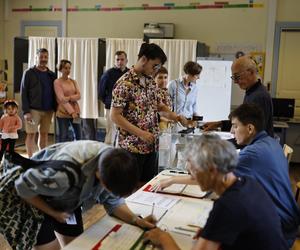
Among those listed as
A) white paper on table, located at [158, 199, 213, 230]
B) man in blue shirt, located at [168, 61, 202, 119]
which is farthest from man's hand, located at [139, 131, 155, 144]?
man in blue shirt, located at [168, 61, 202, 119]

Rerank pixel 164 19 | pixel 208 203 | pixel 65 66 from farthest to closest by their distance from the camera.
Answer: pixel 164 19 < pixel 65 66 < pixel 208 203

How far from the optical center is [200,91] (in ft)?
17.8

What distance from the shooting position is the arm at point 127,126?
226 centimetres

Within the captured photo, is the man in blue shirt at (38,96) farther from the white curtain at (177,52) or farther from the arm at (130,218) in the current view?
the arm at (130,218)

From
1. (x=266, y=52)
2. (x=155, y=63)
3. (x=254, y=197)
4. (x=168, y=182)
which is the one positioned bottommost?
(x=168, y=182)

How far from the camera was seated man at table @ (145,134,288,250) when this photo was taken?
105 centimetres

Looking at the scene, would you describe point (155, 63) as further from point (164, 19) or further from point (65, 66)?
point (164, 19)

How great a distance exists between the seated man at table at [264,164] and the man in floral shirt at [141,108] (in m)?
0.71

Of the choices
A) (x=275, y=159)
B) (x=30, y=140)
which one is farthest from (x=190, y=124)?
(x=30, y=140)

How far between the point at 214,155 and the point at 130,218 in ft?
1.87

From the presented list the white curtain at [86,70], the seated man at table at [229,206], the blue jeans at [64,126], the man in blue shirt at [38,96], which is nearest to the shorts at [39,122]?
the man in blue shirt at [38,96]

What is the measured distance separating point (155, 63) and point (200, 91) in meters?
3.26

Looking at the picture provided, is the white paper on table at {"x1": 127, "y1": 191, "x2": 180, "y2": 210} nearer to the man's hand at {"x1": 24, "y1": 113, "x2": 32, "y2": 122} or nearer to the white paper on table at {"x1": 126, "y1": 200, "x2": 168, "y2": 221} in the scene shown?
the white paper on table at {"x1": 126, "y1": 200, "x2": 168, "y2": 221}

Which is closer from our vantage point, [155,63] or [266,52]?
[155,63]
